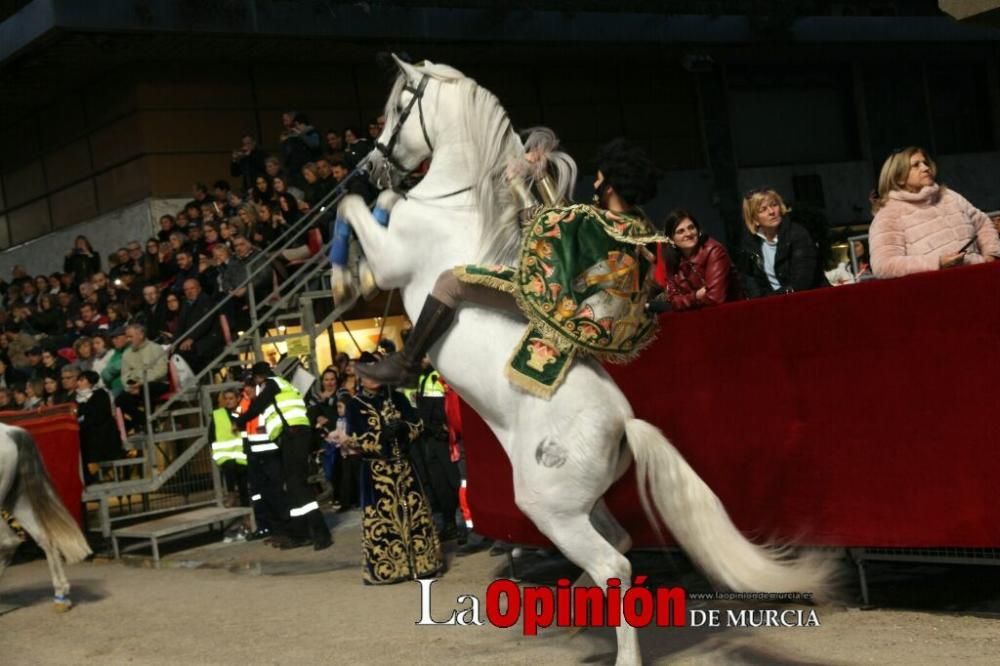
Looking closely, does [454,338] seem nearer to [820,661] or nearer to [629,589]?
[629,589]

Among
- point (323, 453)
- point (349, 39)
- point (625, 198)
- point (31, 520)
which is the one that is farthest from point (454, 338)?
point (349, 39)

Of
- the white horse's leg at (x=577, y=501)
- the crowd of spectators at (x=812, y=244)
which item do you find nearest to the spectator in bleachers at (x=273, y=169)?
the crowd of spectators at (x=812, y=244)

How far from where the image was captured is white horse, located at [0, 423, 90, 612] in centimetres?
1013

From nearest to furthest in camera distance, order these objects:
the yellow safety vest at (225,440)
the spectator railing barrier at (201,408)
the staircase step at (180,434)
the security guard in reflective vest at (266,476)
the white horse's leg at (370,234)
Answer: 1. the white horse's leg at (370,234)
2. the security guard in reflective vest at (266,476)
3. the yellow safety vest at (225,440)
4. the spectator railing barrier at (201,408)
5. the staircase step at (180,434)

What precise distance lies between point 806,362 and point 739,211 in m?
18.0

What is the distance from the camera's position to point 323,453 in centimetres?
1342

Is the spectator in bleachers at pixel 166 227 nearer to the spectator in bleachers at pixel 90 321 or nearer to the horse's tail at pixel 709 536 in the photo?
the spectator in bleachers at pixel 90 321

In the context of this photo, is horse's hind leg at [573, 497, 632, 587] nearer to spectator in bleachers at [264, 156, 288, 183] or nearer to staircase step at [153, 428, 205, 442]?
staircase step at [153, 428, 205, 442]

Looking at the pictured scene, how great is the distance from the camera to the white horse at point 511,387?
575 cm

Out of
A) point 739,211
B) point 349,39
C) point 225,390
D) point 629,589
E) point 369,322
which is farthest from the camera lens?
point 739,211

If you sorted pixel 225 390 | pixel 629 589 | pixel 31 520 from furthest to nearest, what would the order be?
pixel 225 390 < pixel 31 520 < pixel 629 589

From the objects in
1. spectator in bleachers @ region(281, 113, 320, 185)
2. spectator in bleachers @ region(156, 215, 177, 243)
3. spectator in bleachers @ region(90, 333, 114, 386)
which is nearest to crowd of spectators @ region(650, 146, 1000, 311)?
spectator in bleachers @ region(90, 333, 114, 386)

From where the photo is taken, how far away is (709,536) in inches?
224

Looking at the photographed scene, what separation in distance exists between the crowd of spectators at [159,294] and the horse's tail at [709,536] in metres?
7.09
